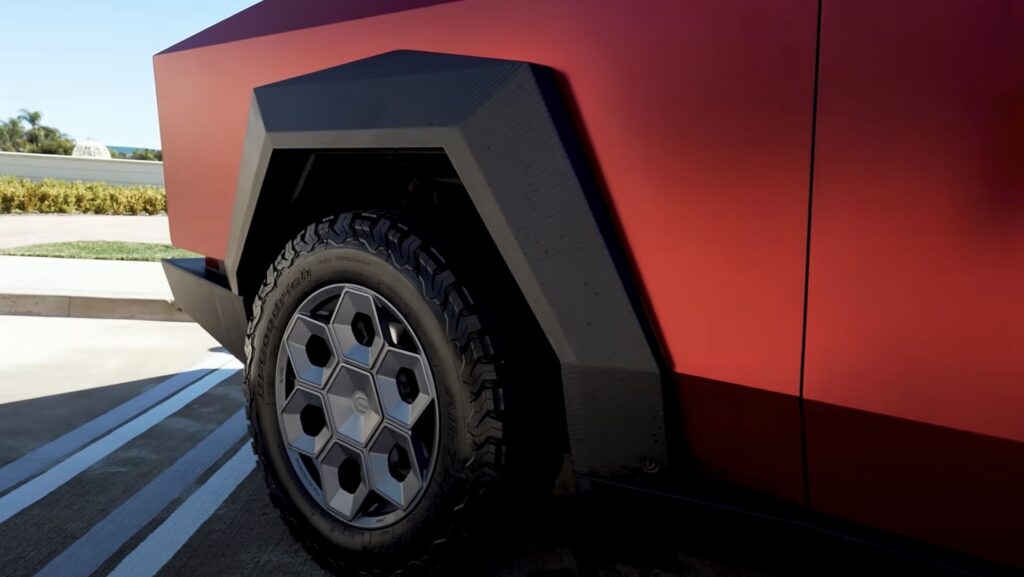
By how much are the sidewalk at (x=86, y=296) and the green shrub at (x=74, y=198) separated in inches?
460

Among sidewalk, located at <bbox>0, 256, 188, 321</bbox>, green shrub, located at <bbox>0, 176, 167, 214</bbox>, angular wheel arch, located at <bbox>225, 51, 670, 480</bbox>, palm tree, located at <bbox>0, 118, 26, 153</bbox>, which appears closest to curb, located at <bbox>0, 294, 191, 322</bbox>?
sidewalk, located at <bbox>0, 256, 188, 321</bbox>

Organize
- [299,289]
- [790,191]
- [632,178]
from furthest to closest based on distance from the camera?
[299,289], [632,178], [790,191]

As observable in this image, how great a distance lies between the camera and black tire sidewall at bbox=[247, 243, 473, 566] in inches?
70.3

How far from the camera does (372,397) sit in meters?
2.01

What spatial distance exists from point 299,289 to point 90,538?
117 cm

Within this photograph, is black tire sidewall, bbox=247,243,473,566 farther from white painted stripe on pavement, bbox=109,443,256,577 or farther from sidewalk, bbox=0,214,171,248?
sidewalk, bbox=0,214,171,248

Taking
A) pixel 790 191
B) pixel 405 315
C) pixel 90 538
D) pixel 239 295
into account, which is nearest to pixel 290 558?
pixel 90 538

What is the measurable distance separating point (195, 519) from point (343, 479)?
0.90 metres

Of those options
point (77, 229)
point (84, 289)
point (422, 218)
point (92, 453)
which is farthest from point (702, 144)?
point (77, 229)

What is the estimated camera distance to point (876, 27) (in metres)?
1.25

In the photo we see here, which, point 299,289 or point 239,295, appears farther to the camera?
point 239,295

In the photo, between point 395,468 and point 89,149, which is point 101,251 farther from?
point 89,149

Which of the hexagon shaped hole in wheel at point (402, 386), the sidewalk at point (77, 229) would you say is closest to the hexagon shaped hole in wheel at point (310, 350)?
the hexagon shaped hole in wheel at point (402, 386)

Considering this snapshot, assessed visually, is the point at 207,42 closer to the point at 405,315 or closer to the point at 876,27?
Result: the point at 405,315
